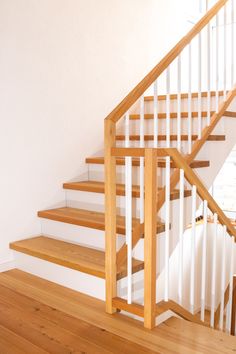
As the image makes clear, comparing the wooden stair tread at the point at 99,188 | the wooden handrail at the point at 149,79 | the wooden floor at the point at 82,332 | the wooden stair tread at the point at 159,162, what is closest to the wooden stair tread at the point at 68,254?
the wooden floor at the point at 82,332

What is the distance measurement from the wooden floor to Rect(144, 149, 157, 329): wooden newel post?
118 mm

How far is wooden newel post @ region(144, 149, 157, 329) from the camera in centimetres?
209

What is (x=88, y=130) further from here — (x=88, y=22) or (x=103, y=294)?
(x=103, y=294)

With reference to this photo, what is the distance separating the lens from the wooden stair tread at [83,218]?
2.72 m

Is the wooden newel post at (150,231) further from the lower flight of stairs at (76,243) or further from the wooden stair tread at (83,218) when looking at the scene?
the wooden stair tread at (83,218)

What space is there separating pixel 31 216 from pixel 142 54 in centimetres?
228

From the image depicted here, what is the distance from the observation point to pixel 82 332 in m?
2.12

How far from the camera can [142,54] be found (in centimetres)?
438

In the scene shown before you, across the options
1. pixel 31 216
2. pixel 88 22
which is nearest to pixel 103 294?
pixel 31 216

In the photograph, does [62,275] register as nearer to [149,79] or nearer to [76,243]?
[76,243]

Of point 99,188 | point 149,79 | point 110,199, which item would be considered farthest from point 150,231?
point 99,188

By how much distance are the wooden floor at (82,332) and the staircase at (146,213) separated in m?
0.09

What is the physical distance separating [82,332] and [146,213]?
735 mm

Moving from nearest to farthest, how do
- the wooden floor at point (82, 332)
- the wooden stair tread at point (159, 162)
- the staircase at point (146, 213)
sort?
1. the wooden floor at point (82, 332)
2. the staircase at point (146, 213)
3. the wooden stair tread at point (159, 162)
